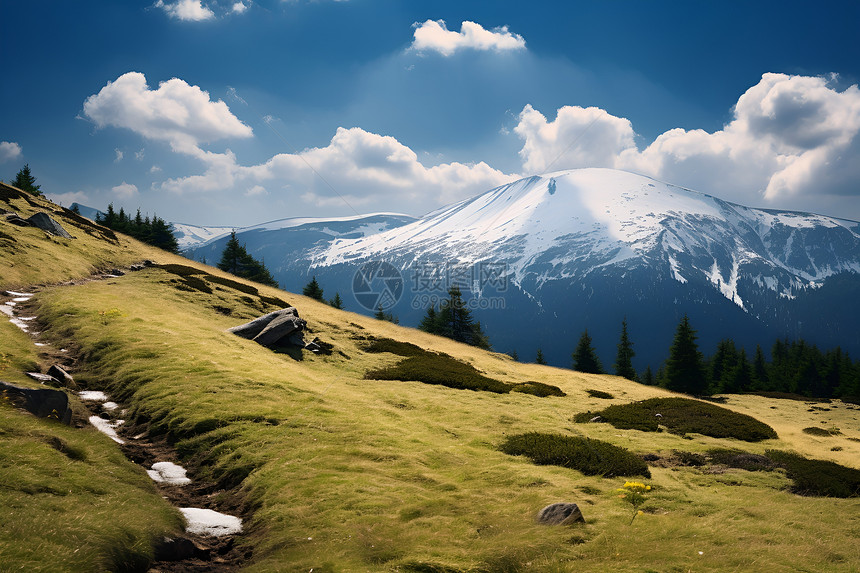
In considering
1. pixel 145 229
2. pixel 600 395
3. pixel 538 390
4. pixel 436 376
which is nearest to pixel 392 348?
pixel 436 376

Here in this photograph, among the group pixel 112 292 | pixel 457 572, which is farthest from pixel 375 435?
pixel 112 292

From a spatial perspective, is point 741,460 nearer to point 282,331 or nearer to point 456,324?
point 282,331

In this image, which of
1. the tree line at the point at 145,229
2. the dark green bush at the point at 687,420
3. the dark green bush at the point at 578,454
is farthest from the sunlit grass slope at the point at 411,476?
the tree line at the point at 145,229

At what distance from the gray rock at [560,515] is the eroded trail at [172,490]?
652cm

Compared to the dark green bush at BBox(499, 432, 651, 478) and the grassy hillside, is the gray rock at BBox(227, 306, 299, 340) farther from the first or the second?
the dark green bush at BBox(499, 432, 651, 478)

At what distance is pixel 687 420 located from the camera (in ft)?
78.7

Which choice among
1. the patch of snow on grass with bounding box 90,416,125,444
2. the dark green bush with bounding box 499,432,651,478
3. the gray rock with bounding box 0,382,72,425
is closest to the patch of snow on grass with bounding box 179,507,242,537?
the patch of snow on grass with bounding box 90,416,125,444

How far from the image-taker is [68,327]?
904 inches

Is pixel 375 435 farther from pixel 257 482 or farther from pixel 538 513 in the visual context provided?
pixel 538 513

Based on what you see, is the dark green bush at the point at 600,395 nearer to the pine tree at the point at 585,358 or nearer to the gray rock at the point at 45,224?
the pine tree at the point at 585,358

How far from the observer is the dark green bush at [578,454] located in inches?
544

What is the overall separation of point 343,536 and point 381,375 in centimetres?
1999

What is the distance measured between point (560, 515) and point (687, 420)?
19.0 meters

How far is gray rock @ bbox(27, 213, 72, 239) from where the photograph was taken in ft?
159
